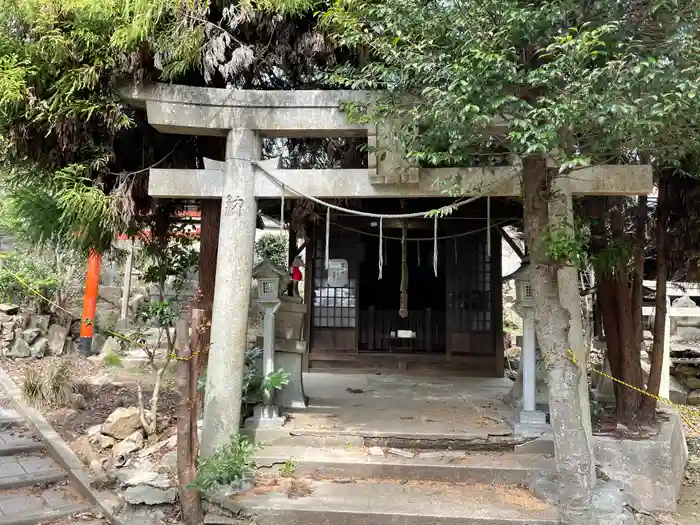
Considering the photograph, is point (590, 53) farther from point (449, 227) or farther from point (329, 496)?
point (449, 227)

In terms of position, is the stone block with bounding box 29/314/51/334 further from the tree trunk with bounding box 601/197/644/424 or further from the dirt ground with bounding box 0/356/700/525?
the tree trunk with bounding box 601/197/644/424

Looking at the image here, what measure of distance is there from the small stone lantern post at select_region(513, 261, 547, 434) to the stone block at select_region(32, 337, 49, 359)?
10.1 metres

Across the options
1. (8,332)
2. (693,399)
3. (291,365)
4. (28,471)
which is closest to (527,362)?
(291,365)

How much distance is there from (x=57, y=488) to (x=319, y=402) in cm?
320

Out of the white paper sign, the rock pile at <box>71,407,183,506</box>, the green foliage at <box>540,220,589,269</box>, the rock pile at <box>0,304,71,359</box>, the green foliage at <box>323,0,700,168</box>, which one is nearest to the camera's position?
the green foliage at <box>323,0,700,168</box>

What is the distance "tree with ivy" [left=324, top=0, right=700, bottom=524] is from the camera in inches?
138

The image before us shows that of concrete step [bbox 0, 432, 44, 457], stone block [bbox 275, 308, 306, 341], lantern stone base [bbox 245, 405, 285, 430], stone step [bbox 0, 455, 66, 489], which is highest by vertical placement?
stone block [bbox 275, 308, 306, 341]

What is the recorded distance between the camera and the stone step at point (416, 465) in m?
5.10

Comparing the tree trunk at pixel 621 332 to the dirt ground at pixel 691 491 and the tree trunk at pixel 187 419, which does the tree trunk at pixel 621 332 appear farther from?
the tree trunk at pixel 187 419

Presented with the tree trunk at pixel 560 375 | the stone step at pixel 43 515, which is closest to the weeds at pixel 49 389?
the stone step at pixel 43 515

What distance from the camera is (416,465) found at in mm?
5199

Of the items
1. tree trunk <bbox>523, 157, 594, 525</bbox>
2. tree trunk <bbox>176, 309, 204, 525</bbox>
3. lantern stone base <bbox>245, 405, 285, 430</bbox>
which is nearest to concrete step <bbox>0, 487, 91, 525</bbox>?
tree trunk <bbox>176, 309, 204, 525</bbox>

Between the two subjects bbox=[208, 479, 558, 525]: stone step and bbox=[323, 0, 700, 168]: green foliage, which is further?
bbox=[208, 479, 558, 525]: stone step

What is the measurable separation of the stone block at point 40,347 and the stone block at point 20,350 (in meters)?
Answer: 0.10
